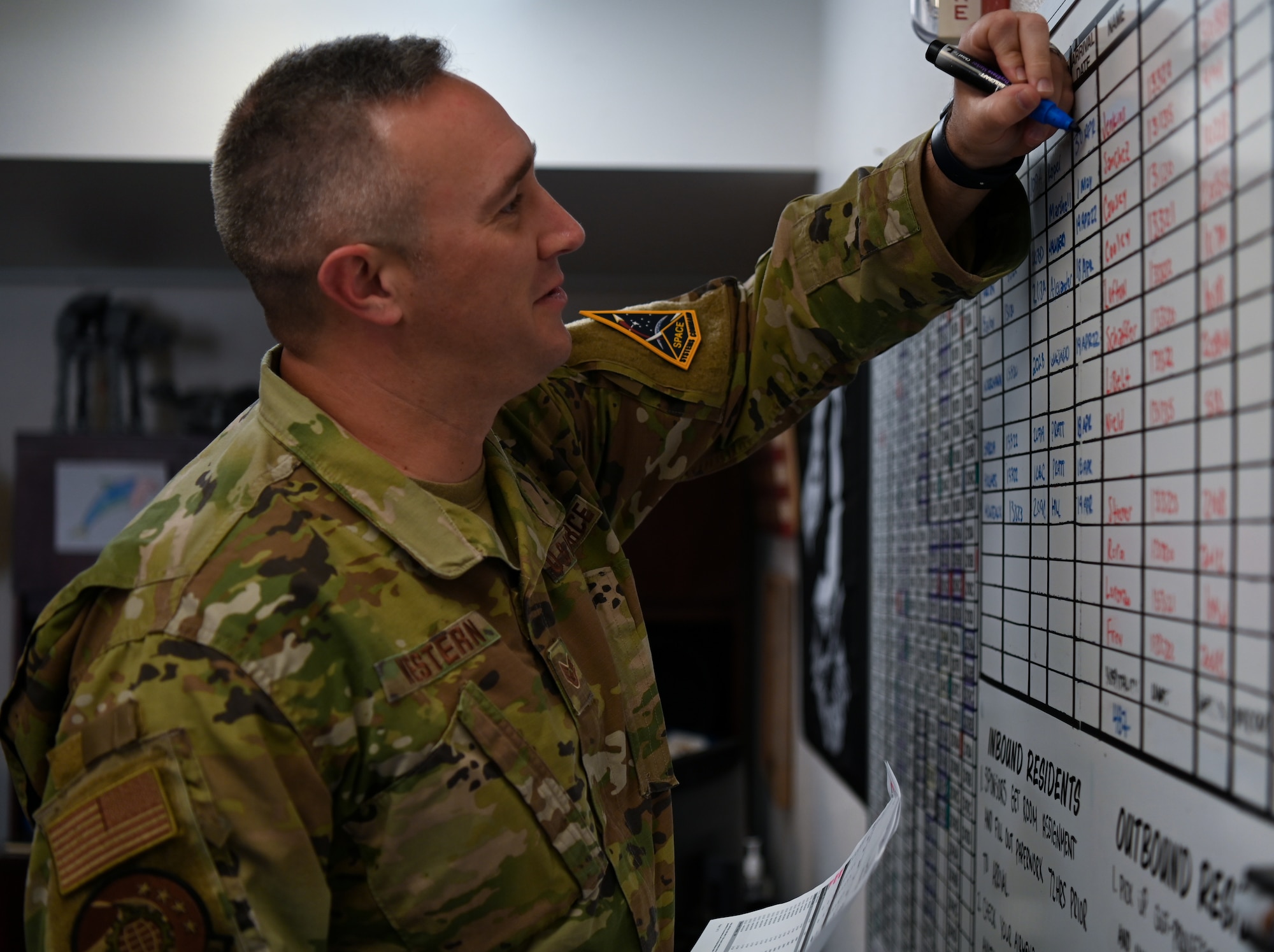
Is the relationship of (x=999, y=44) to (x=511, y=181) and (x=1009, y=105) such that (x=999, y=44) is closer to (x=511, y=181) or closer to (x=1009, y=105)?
(x=1009, y=105)

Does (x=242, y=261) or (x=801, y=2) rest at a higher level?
(x=801, y=2)

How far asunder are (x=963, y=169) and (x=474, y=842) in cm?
64

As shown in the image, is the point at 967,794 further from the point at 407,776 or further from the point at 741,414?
the point at 407,776

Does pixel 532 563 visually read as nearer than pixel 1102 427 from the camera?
No

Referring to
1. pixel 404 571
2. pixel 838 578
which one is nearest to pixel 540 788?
Answer: pixel 404 571

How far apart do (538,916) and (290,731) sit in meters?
0.24

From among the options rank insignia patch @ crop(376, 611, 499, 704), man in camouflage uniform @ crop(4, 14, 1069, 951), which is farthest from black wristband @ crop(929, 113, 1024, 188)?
rank insignia patch @ crop(376, 611, 499, 704)

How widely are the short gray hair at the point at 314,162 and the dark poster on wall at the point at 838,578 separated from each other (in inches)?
37.0

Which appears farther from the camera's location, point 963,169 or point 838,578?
point 838,578

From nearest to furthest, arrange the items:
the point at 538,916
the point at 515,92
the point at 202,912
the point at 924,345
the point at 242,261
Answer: the point at 202,912
the point at 538,916
the point at 242,261
the point at 924,345
the point at 515,92

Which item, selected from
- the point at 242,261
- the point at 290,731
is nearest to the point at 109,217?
the point at 242,261

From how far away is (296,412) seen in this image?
2.64 feet

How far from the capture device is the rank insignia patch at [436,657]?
2.38ft

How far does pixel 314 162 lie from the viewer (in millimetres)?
819
